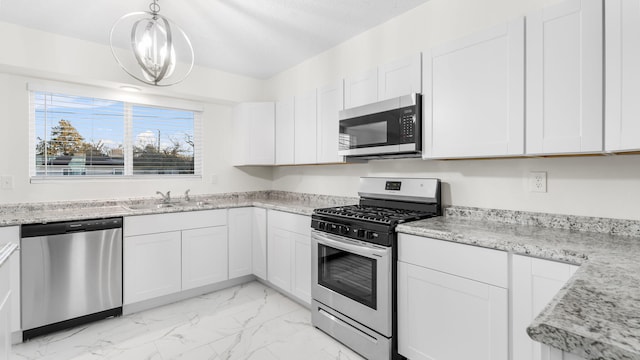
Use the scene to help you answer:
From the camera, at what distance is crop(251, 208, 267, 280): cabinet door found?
332 centimetres

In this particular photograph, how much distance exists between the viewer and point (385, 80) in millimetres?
2393

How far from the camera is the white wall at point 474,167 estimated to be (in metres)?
1.65

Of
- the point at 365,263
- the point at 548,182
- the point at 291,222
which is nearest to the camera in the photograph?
the point at 548,182

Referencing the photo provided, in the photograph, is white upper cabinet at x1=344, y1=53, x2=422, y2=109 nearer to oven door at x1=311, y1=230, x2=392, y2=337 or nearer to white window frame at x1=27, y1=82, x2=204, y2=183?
oven door at x1=311, y1=230, x2=392, y2=337

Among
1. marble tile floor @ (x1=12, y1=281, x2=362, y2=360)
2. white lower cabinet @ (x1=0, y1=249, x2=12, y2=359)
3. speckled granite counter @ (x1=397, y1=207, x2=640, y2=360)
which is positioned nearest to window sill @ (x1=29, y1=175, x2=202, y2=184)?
marble tile floor @ (x1=12, y1=281, x2=362, y2=360)

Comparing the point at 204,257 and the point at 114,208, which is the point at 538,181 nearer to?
the point at 204,257

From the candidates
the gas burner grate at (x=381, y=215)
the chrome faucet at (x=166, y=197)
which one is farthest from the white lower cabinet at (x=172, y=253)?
the gas burner grate at (x=381, y=215)

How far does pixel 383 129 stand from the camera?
236 centimetres

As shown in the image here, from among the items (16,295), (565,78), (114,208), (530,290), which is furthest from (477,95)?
(16,295)

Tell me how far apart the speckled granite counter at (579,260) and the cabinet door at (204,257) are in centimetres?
208

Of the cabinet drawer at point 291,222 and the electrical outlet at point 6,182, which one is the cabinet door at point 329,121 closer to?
the cabinet drawer at point 291,222

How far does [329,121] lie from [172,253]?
1.95 m

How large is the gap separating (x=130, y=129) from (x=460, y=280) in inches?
136

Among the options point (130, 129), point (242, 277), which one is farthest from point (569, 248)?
point (130, 129)
